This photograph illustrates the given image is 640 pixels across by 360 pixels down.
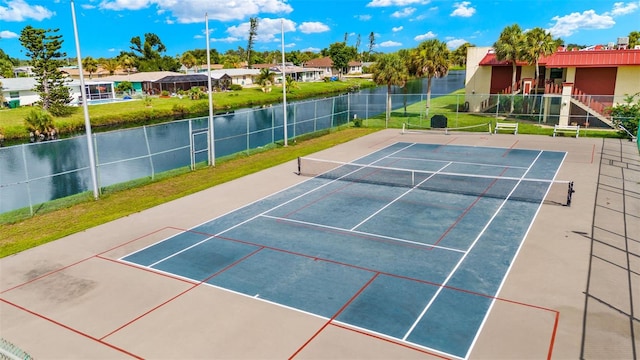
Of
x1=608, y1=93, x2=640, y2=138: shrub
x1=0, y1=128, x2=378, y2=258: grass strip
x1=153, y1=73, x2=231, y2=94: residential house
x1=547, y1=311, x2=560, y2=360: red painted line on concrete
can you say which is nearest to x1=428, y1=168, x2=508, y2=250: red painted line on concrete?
Answer: x1=547, y1=311, x2=560, y2=360: red painted line on concrete

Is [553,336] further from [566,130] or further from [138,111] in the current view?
[138,111]

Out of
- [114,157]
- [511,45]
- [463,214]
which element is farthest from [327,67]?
[463,214]

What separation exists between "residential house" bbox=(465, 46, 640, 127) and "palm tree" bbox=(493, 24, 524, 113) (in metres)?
2.40

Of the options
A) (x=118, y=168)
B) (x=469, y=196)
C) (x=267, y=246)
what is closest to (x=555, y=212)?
(x=469, y=196)

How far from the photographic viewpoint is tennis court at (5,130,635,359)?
9.51 meters

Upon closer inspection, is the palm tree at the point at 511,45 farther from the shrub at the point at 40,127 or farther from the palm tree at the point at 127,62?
the palm tree at the point at 127,62

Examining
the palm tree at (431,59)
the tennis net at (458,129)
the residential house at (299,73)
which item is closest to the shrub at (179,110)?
the palm tree at (431,59)

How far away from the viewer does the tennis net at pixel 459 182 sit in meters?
19.0

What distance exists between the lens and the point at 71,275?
12875mm

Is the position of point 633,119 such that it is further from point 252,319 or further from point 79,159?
point 79,159

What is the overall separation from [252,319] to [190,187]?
42.9 ft

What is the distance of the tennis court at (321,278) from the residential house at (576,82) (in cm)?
1989

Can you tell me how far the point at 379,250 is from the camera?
1395 centimetres

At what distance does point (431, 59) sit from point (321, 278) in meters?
33.4
